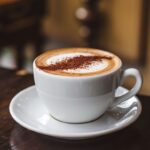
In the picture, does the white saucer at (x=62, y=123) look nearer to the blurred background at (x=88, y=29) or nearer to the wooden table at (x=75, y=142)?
the wooden table at (x=75, y=142)

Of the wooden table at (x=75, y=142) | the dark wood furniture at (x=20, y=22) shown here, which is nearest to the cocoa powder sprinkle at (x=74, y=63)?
the wooden table at (x=75, y=142)

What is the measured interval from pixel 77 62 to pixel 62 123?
0.32 ft

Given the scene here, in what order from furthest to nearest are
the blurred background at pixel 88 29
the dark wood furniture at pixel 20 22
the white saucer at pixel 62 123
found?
1. the blurred background at pixel 88 29
2. the dark wood furniture at pixel 20 22
3. the white saucer at pixel 62 123

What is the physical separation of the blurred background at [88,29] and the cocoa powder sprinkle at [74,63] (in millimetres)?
1148

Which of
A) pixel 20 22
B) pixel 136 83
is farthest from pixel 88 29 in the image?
pixel 136 83

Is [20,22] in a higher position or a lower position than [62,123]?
lower

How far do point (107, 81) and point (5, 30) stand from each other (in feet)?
3.93

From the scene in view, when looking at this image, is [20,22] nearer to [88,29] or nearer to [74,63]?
[88,29]

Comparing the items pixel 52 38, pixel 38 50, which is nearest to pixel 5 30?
pixel 38 50

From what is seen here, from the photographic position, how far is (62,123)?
22.7 inches

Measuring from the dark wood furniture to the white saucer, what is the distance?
41.5 inches

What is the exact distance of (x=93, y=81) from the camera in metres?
0.54

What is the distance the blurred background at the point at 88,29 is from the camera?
5.92ft

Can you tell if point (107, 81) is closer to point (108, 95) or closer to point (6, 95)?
point (108, 95)
